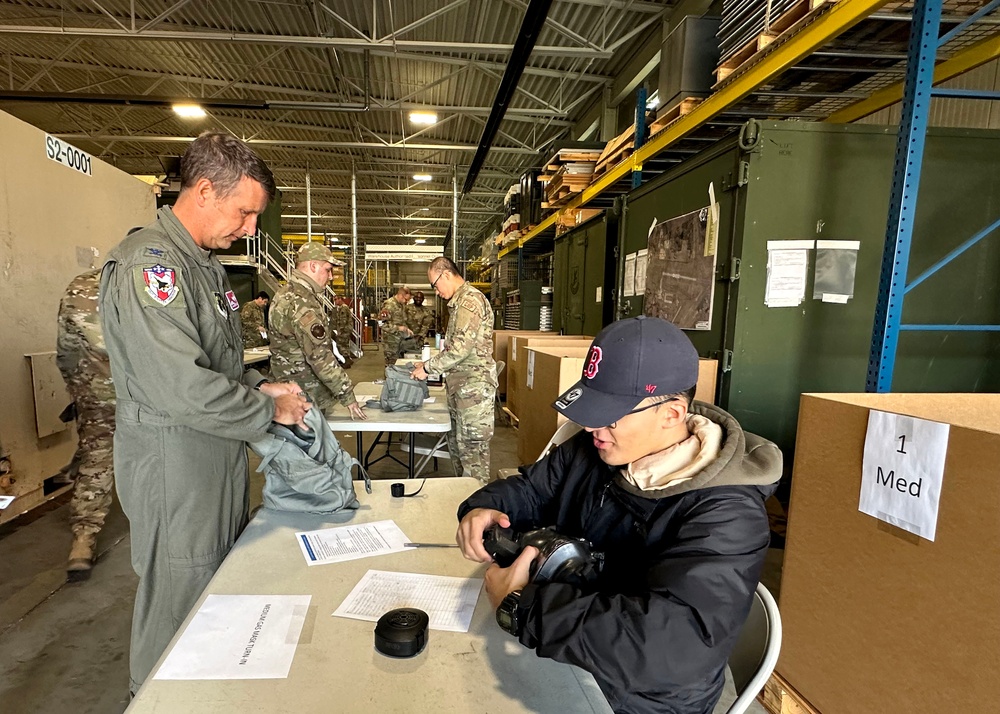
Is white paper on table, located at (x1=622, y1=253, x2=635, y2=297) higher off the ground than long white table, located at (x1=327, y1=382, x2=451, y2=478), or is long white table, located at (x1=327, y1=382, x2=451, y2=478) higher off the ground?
white paper on table, located at (x1=622, y1=253, x2=635, y2=297)

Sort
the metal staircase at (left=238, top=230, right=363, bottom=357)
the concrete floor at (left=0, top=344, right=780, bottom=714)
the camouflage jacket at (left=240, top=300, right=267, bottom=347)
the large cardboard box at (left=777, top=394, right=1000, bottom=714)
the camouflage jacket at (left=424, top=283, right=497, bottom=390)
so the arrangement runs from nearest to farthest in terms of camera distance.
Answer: the large cardboard box at (left=777, top=394, right=1000, bottom=714) < the concrete floor at (left=0, top=344, right=780, bottom=714) < the camouflage jacket at (left=424, top=283, right=497, bottom=390) < the camouflage jacket at (left=240, top=300, right=267, bottom=347) < the metal staircase at (left=238, top=230, right=363, bottom=357)

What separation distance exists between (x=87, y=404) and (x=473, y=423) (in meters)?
2.42

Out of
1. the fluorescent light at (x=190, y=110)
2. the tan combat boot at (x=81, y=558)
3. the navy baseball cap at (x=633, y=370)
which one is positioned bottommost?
the tan combat boot at (x=81, y=558)

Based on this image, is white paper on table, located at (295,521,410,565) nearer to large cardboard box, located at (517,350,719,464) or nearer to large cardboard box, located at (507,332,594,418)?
large cardboard box, located at (517,350,719,464)

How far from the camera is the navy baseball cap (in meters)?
1.08

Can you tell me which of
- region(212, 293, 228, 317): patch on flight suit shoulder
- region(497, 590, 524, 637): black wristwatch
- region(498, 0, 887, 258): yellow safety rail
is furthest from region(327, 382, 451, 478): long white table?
region(498, 0, 887, 258): yellow safety rail

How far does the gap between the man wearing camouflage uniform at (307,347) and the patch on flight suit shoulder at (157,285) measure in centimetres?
173

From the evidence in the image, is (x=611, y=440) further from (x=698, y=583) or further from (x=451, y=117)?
(x=451, y=117)

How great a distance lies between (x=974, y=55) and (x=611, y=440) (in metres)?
3.19

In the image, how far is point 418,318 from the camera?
29.6ft

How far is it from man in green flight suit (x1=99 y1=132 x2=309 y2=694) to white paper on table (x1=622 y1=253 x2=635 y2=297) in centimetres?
305

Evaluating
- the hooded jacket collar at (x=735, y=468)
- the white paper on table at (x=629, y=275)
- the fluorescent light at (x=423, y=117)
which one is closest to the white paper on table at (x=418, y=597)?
the hooded jacket collar at (x=735, y=468)

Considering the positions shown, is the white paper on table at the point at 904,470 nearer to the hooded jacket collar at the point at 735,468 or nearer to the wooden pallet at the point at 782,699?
the hooded jacket collar at the point at 735,468

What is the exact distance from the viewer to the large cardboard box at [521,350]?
450 cm
